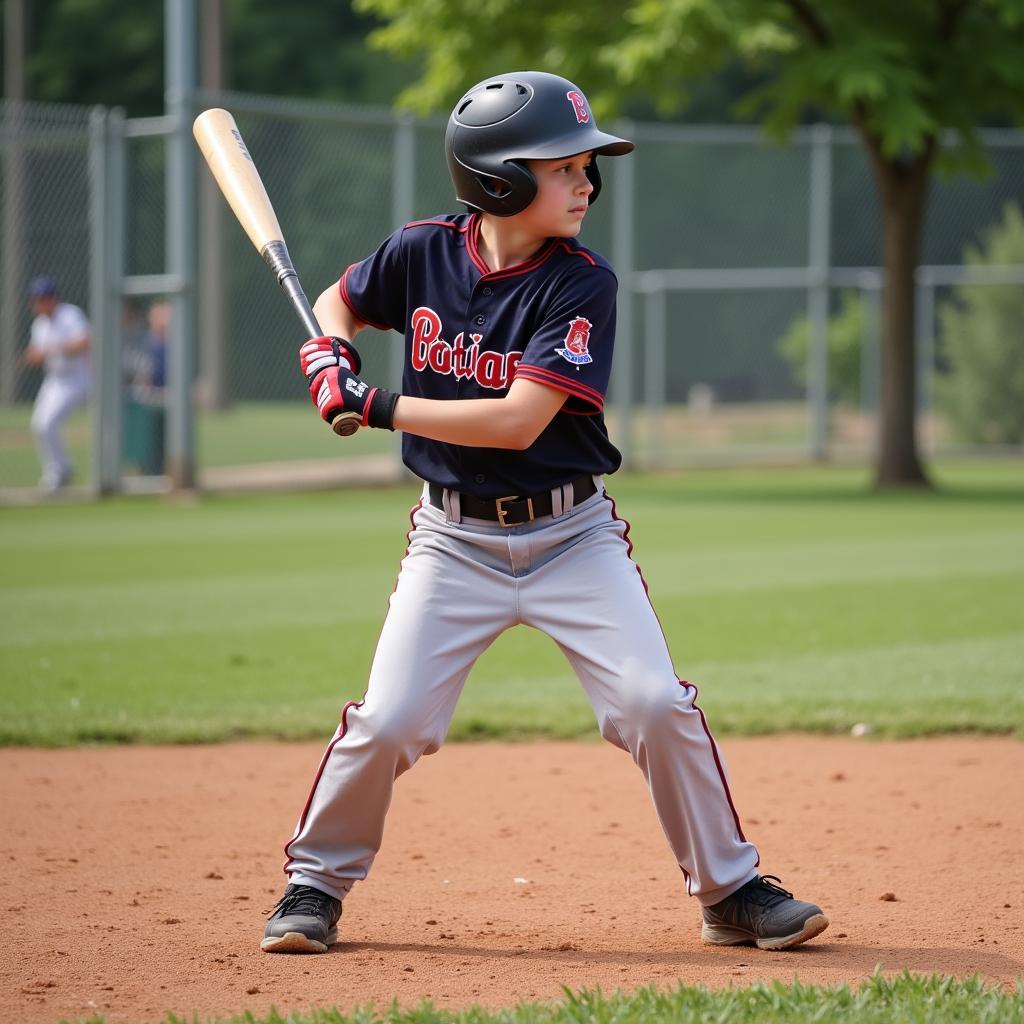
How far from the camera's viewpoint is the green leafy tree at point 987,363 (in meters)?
21.3

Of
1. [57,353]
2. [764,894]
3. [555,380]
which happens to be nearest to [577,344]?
[555,380]

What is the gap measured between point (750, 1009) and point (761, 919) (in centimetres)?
59

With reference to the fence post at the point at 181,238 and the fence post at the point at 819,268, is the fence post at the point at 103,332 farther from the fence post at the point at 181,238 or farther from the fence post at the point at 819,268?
the fence post at the point at 819,268

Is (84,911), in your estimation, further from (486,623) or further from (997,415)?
(997,415)

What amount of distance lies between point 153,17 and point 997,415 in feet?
92.8

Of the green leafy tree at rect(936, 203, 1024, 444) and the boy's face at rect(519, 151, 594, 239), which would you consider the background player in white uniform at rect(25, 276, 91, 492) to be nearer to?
the green leafy tree at rect(936, 203, 1024, 444)

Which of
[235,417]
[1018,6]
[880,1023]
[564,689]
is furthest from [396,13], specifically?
[880,1023]

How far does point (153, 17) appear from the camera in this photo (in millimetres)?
42312

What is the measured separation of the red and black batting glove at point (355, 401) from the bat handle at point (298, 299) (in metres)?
0.02

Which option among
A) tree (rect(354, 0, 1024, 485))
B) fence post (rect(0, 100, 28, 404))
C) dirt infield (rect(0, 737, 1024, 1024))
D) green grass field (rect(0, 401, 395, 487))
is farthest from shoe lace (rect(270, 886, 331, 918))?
fence post (rect(0, 100, 28, 404))

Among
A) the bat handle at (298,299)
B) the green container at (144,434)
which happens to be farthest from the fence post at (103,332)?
the bat handle at (298,299)

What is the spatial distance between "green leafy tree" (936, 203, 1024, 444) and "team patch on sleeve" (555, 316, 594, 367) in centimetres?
1857

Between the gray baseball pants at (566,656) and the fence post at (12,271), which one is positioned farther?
the fence post at (12,271)

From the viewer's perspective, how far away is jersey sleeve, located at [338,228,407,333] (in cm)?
395
